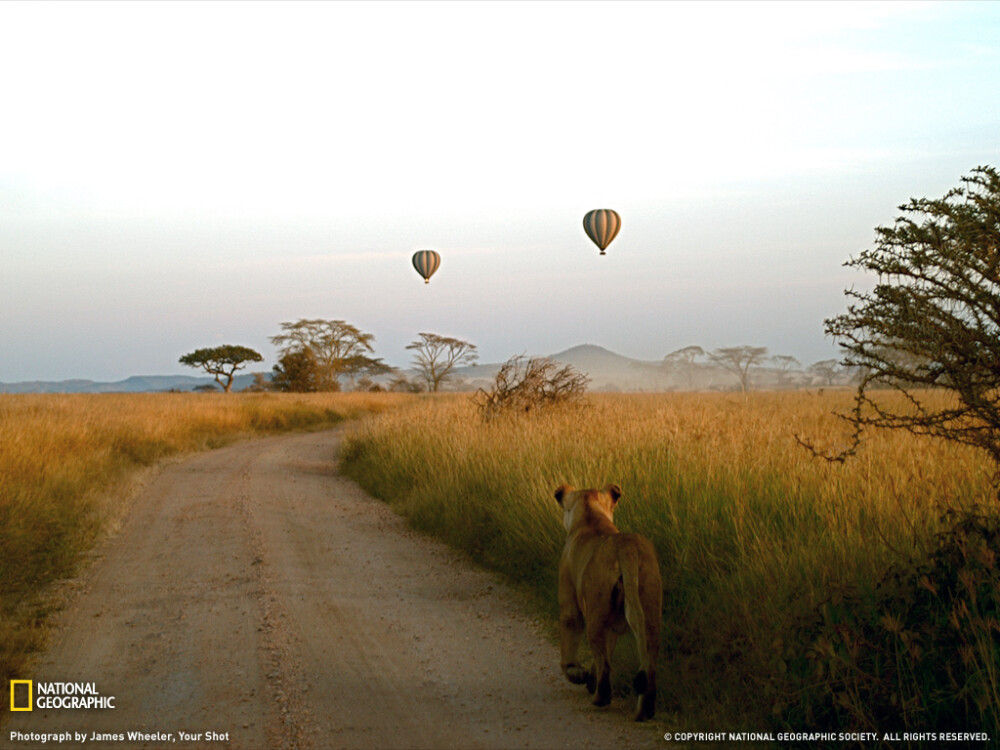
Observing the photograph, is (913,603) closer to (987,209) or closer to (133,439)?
(987,209)

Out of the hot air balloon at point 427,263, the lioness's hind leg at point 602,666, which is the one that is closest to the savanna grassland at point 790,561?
the lioness's hind leg at point 602,666

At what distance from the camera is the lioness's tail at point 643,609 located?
11.5ft

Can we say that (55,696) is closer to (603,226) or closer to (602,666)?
(602,666)

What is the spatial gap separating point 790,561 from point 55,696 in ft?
13.5

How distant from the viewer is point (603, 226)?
2128cm

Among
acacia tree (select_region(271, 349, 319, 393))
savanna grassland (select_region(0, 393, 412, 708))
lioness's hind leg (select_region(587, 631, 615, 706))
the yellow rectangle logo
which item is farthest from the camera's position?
acacia tree (select_region(271, 349, 319, 393))

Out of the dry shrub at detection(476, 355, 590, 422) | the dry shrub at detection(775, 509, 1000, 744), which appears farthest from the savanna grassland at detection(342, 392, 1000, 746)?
the dry shrub at detection(476, 355, 590, 422)

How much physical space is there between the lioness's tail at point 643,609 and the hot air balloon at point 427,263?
25921 mm

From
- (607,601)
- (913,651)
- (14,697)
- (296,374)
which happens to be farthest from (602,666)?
(296,374)

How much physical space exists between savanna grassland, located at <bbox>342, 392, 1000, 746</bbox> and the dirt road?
47 centimetres

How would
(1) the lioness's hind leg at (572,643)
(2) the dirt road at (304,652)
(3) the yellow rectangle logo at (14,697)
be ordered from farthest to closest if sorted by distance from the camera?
(3) the yellow rectangle logo at (14,697) → (1) the lioness's hind leg at (572,643) → (2) the dirt road at (304,652)

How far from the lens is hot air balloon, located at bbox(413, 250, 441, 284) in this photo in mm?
28998

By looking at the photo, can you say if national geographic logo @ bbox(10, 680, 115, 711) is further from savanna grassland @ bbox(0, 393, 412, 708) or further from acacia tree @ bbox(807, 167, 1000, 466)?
acacia tree @ bbox(807, 167, 1000, 466)

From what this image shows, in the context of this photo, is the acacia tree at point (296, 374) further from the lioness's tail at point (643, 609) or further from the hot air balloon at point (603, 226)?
the lioness's tail at point (643, 609)
